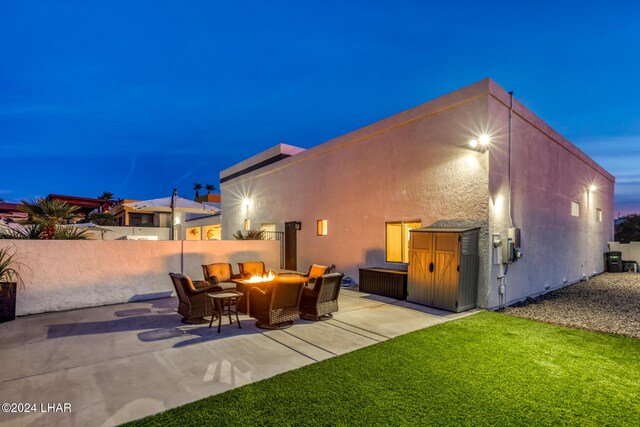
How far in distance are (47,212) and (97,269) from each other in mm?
1977

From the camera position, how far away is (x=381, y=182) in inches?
378

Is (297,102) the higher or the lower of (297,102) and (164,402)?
the higher

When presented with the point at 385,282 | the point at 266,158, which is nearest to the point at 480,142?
the point at 385,282

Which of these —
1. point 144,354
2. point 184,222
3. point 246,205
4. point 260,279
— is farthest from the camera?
point 184,222

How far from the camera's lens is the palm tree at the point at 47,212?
7.37 metres

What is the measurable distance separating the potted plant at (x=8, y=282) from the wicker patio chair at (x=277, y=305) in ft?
16.0

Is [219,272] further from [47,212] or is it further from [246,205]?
[246,205]

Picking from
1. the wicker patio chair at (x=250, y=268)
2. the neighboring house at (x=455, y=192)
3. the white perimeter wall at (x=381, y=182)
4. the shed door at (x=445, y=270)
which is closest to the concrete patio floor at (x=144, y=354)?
the shed door at (x=445, y=270)

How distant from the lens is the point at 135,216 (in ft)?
95.0

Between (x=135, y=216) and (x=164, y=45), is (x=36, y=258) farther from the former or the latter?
(x=164, y=45)

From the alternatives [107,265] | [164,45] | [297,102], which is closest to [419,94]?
[297,102]

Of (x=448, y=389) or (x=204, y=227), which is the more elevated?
(x=204, y=227)

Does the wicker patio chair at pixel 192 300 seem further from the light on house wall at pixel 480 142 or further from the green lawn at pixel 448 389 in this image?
→ the light on house wall at pixel 480 142

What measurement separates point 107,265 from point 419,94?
314 ft
